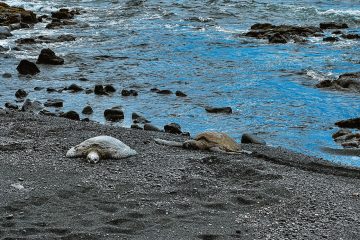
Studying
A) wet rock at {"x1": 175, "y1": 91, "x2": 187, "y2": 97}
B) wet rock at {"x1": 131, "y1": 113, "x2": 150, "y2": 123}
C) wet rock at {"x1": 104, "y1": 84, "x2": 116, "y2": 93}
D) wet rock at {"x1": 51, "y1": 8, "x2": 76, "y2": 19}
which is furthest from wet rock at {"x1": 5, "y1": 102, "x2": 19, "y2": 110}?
wet rock at {"x1": 51, "y1": 8, "x2": 76, "y2": 19}

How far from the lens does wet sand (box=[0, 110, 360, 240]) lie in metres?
5.76

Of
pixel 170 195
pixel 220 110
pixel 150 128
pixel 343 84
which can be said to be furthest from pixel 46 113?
pixel 343 84

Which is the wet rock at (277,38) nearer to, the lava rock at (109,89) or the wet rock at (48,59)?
the wet rock at (48,59)

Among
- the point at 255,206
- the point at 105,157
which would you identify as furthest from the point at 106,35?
the point at 255,206

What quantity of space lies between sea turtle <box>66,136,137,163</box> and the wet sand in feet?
0.43

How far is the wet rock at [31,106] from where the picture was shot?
40.4 ft

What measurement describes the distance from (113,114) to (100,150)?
439 centimetres

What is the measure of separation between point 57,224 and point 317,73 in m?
12.0

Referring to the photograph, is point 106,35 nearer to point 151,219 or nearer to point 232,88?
point 232,88

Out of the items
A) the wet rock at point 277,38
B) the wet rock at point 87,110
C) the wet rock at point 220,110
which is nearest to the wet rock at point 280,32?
the wet rock at point 277,38

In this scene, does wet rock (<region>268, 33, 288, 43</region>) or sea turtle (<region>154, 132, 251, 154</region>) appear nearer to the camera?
sea turtle (<region>154, 132, 251, 154</region>)

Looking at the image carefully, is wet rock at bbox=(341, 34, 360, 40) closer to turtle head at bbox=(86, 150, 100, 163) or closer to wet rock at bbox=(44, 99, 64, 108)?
wet rock at bbox=(44, 99, 64, 108)

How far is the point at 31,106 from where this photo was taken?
1254cm

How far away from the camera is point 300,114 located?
1284 centimetres
